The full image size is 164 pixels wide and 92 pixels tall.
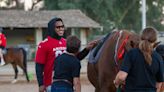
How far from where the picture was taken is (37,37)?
38875 mm

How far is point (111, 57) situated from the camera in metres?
7.13

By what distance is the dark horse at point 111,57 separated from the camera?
680cm

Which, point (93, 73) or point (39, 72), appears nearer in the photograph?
point (39, 72)

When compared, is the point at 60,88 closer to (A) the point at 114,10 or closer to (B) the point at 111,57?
(B) the point at 111,57

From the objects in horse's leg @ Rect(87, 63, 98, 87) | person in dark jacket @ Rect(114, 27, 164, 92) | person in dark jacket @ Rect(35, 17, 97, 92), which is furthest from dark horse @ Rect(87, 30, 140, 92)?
person in dark jacket @ Rect(114, 27, 164, 92)

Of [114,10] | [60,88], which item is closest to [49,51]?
[60,88]

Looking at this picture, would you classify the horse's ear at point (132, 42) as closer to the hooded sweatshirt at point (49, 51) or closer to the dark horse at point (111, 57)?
the dark horse at point (111, 57)

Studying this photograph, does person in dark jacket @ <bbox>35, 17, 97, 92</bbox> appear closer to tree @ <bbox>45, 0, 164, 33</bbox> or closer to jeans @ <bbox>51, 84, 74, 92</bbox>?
jeans @ <bbox>51, 84, 74, 92</bbox>

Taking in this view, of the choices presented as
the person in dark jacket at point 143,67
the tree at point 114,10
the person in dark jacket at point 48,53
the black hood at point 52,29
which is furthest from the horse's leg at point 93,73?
the tree at point 114,10

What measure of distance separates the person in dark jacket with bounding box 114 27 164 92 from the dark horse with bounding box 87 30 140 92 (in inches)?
44.9

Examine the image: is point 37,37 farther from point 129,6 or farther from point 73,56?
point 73,56

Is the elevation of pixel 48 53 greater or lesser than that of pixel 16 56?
greater

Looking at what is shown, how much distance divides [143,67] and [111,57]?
170 centimetres

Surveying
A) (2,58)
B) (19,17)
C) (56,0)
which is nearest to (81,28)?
(19,17)
